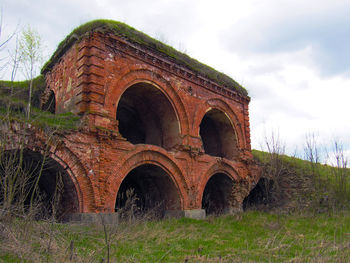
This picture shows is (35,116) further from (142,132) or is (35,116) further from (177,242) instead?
(142,132)

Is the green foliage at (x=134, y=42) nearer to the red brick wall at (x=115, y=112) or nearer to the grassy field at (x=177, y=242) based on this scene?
the red brick wall at (x=115, y=112)

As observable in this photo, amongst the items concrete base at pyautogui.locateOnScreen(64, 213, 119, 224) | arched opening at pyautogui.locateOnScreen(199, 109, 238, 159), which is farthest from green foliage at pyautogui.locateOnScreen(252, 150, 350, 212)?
concrete base at pyautogui.locateOnScreen(64, 213, 119, 224)

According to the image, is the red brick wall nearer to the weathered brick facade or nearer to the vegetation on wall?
the weathered brick facade

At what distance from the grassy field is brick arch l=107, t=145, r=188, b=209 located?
3.90ft

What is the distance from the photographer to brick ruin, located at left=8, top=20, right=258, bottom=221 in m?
8.04

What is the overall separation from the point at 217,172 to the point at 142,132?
402cm

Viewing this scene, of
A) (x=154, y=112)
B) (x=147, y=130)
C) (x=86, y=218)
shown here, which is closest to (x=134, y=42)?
(x=154, y=112)

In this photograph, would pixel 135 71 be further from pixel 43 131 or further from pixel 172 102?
pixel 43 131

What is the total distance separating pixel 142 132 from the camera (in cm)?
1386

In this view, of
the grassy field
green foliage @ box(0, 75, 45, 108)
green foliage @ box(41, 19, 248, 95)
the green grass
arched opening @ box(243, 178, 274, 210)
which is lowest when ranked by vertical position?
the grassy field

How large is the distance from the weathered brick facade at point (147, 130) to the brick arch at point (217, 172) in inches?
1.5

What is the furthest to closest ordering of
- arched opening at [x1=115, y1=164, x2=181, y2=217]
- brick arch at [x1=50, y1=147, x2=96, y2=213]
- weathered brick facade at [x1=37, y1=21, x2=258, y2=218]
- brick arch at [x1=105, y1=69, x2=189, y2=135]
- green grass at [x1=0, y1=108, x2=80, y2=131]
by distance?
arched opening at [x1=115, y1=164, x2=181, y2=217], brick arch at [x1=105, y1=69, x2=189, y2=135], weathered brick facade at [x1=37, y1=21, x2=258, y2=218], brick arch at [x1=50, y1=147, x2=96, y2=213], green grass at [x1=0, y1=108, x2=80, y2=131]

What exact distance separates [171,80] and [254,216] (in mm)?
6432

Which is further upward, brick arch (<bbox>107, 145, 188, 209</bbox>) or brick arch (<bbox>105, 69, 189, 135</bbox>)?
brick arch (<bbox>105, 69, 189, 135</bbox>)
